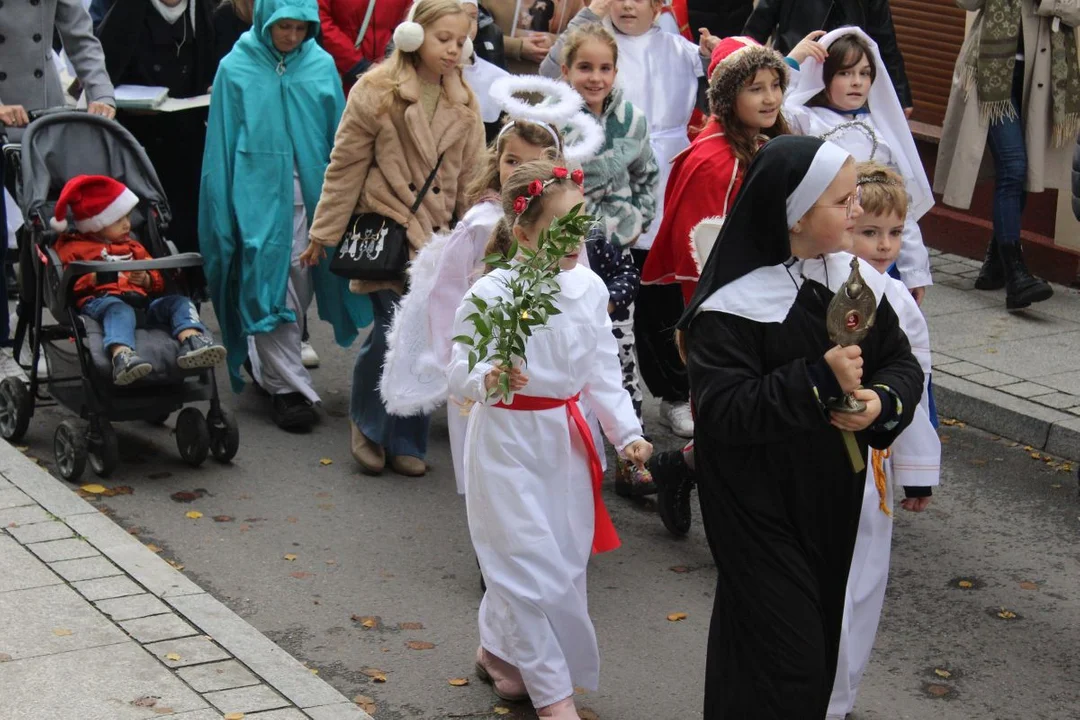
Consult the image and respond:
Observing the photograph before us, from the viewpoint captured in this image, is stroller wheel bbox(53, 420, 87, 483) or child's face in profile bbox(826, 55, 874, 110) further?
child's face in profile bbox(826, 55, 874, 110)

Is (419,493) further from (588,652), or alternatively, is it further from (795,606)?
(795,606)

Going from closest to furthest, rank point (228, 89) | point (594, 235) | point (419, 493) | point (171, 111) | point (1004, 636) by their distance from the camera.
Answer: point (1004, 636) < point (594, 235) < point (419, 493) < point (228, 89) < point (171, 111)

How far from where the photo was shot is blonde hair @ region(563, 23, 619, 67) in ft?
25.2

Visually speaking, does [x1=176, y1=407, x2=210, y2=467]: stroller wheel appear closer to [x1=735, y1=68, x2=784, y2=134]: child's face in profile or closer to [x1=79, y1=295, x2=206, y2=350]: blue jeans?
[x1=79, y1=295, x2=206, y2=350]: blue jeans


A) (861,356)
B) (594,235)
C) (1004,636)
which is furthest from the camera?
(594,235)

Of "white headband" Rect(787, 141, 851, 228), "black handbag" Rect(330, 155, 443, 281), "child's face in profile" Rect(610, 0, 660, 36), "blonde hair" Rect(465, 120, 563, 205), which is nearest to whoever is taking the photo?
"white headband" Rect(787, 141, 851, 228)

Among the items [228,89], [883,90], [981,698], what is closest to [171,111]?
[228,89]

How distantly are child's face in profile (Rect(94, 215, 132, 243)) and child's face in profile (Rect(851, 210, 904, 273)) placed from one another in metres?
3.60

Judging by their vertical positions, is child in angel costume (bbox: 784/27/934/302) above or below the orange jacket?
above

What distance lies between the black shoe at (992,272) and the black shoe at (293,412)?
4.70 m

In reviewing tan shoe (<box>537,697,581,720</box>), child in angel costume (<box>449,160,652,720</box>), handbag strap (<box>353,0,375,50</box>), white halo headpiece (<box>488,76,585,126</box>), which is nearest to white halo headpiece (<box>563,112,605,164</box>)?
white halo headpiece (<box>488,76,585,126</box>)

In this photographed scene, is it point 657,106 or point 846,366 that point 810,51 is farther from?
point 846,366

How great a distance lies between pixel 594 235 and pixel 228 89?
2.29 meters

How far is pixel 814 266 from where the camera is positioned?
181 inches
